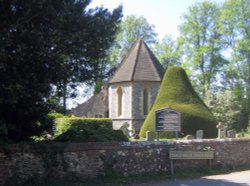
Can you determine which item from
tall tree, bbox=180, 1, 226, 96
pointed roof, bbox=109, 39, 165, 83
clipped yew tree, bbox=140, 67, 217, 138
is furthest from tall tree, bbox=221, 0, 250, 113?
clipped yew tree, bbox=140, 67, 217, 138

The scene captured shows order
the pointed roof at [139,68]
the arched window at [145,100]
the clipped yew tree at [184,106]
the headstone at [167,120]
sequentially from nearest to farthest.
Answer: the headstone at [167,120] → the clipped yew tree at [184,106] → the arched window at [145,100] → the pointed roof at [139,68]

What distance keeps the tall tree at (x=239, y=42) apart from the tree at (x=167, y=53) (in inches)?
347

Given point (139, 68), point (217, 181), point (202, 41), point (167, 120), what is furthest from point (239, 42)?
point (217, 181)

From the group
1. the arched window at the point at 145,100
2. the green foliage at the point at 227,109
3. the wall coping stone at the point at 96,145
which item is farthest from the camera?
the green foliage at the point at 227,109

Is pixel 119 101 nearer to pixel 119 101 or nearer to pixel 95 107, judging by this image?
pixel 119 101

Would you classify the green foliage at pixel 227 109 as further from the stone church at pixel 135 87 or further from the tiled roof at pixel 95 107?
the tiled roof at pixel 95 107

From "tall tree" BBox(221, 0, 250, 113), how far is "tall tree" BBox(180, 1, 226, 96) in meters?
2.30

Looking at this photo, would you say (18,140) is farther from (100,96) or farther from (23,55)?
(100,96)

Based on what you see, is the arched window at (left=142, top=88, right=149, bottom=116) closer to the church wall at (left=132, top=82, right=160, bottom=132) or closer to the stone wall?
the church wall at (left=132, top=82, right=160, bottom=132)

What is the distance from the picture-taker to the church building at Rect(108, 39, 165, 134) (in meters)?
37.4

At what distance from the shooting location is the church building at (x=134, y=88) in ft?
123

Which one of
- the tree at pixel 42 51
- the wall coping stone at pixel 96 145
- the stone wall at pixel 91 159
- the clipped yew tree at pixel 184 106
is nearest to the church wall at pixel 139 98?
the clipped yew tree at pixel 184 106

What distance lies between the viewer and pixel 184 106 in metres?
25.4

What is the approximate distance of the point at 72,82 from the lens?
1211cm
